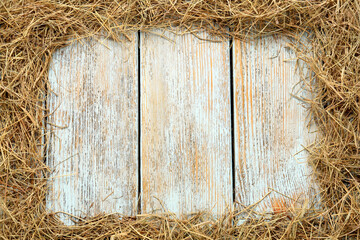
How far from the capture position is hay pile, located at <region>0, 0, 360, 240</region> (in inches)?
39.0

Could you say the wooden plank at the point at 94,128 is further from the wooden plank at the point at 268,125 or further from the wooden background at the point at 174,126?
the wooden plank at the point at 268,125

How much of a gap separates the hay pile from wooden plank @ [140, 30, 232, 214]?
0.17ft

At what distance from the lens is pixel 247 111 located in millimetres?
1051

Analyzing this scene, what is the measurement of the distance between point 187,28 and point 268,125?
1.24ft

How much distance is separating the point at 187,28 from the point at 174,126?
297 mm

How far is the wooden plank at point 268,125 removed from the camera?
103 cm

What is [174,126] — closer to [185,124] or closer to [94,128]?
[185,124]

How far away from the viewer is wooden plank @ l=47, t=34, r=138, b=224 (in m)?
1.03

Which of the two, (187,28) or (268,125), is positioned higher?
(187,28)

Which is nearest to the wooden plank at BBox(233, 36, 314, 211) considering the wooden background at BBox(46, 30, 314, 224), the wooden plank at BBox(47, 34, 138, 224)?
the wooden background at BBox(46, 30, 314, 224)

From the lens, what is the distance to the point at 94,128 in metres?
1.05

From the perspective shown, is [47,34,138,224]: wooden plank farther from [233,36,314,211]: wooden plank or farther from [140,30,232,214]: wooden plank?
[233,36,314,211]: wooden plank

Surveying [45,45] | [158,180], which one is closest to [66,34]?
[45,45]

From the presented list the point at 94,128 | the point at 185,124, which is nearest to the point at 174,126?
the point at 185,124
